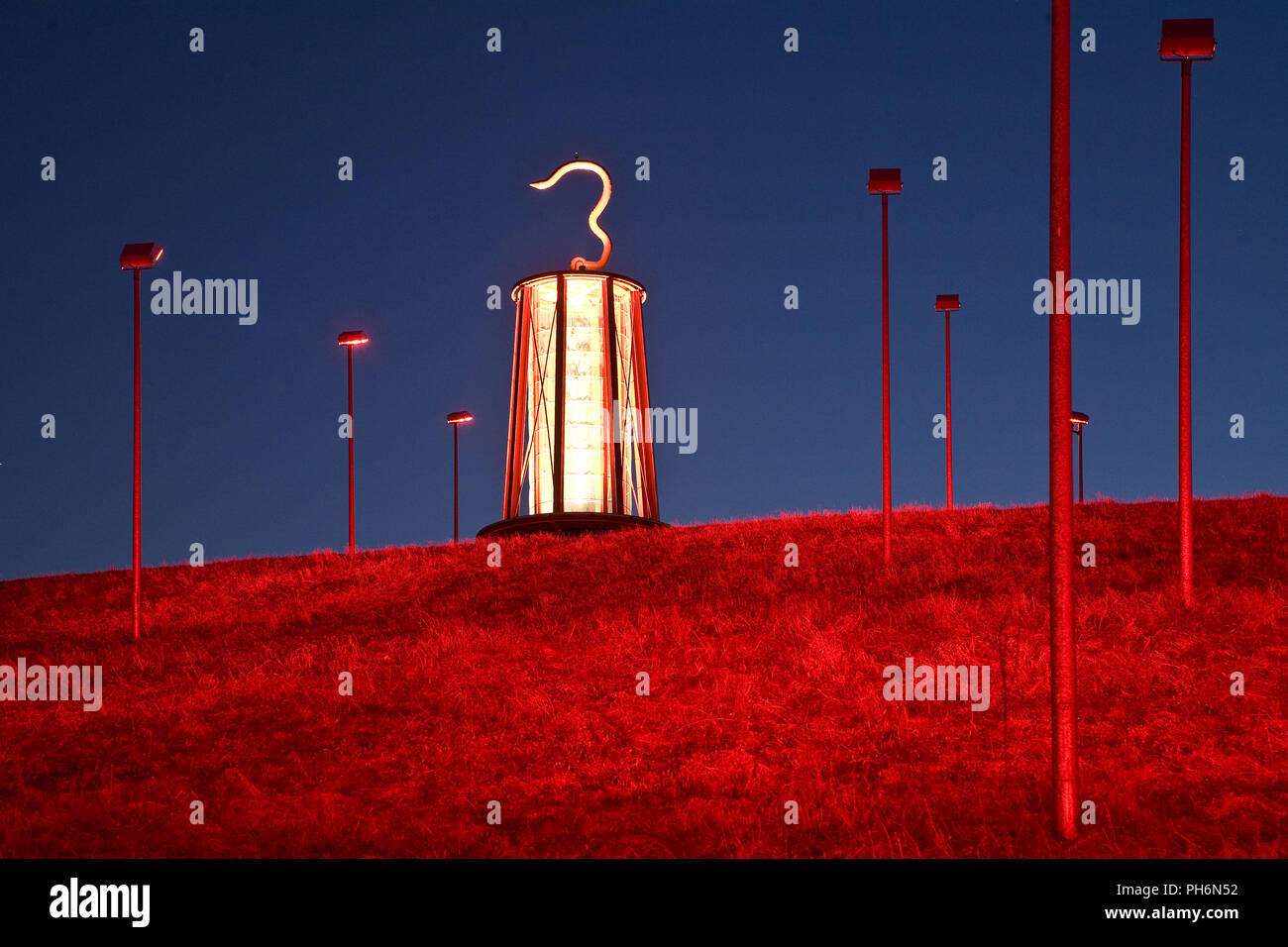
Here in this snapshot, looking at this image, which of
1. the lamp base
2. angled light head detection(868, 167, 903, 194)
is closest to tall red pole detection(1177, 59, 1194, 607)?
angled light head detection(868, 167, 903, 194)

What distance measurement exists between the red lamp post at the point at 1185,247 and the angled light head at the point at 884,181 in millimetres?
5022

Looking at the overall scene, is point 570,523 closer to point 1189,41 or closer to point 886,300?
point 886,300

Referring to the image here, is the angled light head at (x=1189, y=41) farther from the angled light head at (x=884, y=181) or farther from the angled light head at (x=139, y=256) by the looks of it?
the angled light head at (x=139, y=256)

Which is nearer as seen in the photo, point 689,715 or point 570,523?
point 689,715

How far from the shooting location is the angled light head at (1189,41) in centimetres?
1908

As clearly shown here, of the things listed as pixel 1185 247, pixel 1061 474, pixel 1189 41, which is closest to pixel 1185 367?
pixel 1185 247

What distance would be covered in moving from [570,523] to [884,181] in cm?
1297

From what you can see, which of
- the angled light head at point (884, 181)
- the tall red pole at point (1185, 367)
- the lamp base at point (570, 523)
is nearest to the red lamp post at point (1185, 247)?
the tall red pole at point (1185, 367)

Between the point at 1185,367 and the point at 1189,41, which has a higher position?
Answer: the point at 1189,41

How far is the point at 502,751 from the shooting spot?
15.7 m

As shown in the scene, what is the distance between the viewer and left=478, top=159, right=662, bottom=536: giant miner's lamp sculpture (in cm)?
3381

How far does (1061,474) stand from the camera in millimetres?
12039
